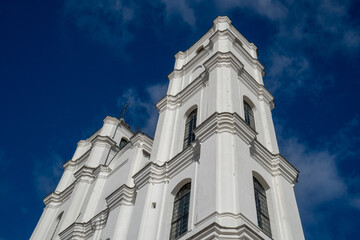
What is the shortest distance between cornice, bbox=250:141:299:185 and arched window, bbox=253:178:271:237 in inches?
46.6

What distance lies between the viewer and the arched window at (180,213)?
1472 cm

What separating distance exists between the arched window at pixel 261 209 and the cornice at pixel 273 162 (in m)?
1.18

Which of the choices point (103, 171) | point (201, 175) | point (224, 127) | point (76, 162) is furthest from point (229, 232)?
point (76, 162)

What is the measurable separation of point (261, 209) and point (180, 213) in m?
3.13

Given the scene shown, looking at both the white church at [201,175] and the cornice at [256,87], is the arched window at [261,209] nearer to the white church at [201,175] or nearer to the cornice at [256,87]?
the white church at [201,175]

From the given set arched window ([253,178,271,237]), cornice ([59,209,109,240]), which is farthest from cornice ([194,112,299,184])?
cornice ([59,209,109,240])

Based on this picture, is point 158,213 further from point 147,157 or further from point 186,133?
point 147,157

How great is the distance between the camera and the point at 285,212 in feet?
51.5

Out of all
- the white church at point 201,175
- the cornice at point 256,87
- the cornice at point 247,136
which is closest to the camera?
the white church at point 201,175

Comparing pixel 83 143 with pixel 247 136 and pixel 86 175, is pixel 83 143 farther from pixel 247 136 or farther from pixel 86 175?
pixel 247 136

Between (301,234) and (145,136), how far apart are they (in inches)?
430

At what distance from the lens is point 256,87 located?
22578 millimetres

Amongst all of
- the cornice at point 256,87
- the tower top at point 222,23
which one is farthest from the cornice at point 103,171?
the tower top at point 222,23

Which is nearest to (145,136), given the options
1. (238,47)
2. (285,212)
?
(238,47)
